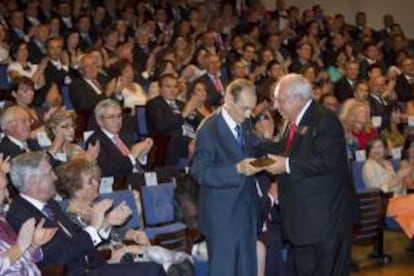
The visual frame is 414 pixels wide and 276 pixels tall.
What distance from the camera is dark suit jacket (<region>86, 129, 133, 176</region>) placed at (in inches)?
250

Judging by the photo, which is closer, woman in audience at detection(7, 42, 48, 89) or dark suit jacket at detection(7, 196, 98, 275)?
dark suit jacket at detection(7, 196, 98, 275)

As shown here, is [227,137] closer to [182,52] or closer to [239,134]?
[239,134]

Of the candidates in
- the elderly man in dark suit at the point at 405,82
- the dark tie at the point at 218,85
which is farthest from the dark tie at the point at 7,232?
the elderly man in dark suit at the point at 405,82

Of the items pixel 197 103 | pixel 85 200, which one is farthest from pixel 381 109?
pixel 85 200

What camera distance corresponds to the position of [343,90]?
33.6ft

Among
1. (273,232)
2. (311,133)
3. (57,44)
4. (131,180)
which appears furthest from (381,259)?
(57,44)

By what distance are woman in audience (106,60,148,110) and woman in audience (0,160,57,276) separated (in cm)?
414

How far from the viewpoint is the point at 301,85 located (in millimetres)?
4438

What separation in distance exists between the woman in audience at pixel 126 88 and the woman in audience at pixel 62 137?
200 cm

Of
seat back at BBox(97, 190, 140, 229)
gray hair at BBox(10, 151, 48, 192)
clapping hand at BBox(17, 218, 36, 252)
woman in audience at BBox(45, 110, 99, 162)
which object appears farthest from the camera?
woman in audience at BBox(45, 110, 99, 162)

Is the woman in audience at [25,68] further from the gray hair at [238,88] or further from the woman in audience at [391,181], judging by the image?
the gray hair at [238,88]

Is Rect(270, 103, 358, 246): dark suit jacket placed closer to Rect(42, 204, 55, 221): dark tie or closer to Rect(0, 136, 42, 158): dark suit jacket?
Rect(42, 204, 55, 221): dark tie

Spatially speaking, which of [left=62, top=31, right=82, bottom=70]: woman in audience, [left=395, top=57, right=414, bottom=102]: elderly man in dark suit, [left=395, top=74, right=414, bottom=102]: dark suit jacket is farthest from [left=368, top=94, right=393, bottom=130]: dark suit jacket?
[left=62, top=31, right=82, bottom=70]: woman in audience

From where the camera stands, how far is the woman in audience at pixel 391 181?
6732 mm
